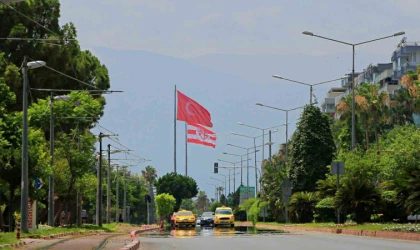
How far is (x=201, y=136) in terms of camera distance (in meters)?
121

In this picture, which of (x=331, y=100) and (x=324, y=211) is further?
(x=331, y=100)

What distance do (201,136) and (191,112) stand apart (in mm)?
3429

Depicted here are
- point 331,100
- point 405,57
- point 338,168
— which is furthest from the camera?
point 331,100

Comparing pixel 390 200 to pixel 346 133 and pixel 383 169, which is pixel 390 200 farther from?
Answer: pixel 346 133

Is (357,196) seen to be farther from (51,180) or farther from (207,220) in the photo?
(207,220)

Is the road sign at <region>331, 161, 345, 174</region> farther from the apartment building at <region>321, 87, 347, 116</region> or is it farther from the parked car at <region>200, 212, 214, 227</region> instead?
the apartment building at <region>321, 87, 347, 116</region>

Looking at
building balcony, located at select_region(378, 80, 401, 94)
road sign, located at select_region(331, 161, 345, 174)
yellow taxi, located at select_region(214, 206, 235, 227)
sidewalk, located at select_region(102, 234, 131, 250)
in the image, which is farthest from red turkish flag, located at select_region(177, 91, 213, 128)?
sidewalk, located at select_region(102, 234, 131, 250)

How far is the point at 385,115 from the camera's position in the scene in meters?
105

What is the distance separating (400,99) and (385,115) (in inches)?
183

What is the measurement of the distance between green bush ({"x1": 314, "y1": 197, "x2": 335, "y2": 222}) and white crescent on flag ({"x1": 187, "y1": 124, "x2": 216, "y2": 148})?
54.2 meters

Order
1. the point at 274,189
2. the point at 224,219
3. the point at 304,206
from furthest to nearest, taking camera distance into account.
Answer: the point at 274,189 → the point at 224,219 → the point at 304,206

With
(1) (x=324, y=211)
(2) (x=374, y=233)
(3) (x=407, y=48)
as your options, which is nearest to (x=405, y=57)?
(3) (x=407, y=48)

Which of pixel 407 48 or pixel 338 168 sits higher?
pixel 407 48

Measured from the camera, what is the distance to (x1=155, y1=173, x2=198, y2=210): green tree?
150 m
